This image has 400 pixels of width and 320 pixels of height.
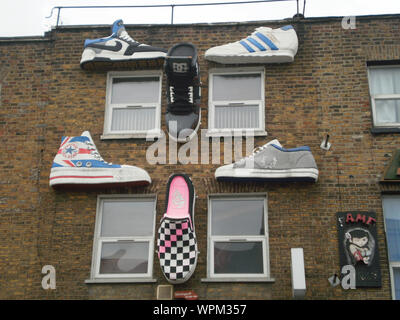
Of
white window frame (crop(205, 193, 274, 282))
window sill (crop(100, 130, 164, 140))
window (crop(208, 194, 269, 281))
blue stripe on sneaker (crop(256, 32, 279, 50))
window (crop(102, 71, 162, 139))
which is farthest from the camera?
blue stripe on sneaker (crop(256, 32, 279, 50))

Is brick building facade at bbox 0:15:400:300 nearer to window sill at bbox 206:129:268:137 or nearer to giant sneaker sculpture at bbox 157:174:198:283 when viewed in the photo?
window sill at bbox 206:129:268:137

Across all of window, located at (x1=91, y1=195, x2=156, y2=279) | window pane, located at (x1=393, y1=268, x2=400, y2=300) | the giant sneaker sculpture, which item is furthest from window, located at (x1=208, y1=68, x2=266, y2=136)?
window pane, located at (x1=393, y1=268, x2=400, y2=300)

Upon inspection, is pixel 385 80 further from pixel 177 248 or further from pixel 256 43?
pixel 177 248

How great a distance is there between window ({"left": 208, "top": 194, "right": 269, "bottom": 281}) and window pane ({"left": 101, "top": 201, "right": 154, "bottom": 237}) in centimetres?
111

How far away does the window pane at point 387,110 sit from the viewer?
1149cm

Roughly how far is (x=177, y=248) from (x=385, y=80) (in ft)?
16.8

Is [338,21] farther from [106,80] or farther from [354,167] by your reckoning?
[106,80]

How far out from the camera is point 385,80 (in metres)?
11.8

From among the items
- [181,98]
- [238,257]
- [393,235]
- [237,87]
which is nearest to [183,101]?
[181,98]

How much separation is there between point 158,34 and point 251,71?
202 cm

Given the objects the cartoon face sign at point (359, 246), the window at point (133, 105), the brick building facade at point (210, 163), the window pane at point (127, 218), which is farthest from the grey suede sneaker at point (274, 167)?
the window at point (133, 105)

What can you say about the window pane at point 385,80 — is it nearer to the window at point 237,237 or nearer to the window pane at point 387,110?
the window pane at point 387,110

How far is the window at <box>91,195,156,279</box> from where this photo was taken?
10727 millimetres
